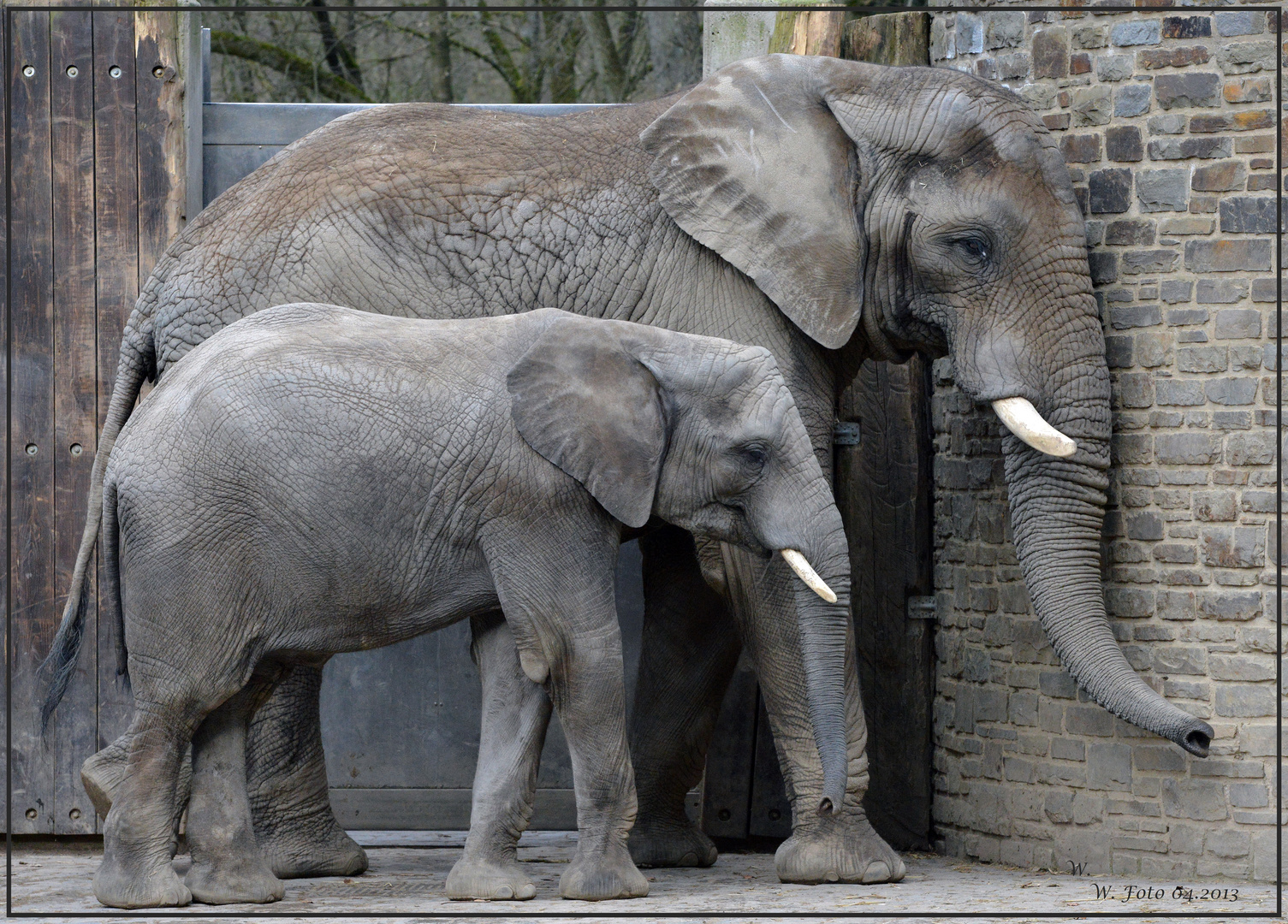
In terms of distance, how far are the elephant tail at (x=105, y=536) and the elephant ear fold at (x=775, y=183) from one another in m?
2.17

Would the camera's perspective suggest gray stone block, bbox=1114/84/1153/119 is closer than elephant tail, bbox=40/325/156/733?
No

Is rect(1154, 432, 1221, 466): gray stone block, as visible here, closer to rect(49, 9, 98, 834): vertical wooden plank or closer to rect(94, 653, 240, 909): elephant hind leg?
rect(94, 653, 240, 909): elephant hind leg

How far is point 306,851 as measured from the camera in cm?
689

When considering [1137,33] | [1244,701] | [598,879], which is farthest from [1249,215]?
[598,879]

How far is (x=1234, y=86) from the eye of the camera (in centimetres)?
700

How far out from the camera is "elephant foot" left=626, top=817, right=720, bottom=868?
7.34 metres

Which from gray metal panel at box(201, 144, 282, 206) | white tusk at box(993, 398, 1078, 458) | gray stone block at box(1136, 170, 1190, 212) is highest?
gray metal panel at box(201, 144, 282, 206)

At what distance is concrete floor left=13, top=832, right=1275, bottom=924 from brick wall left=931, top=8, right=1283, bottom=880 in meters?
0.30

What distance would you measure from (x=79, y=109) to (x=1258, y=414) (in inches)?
198

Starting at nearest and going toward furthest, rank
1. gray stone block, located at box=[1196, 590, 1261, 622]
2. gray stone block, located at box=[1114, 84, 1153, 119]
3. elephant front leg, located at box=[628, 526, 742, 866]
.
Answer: gray stone block, located at box=[1196, 590, 1261, 622]
gray stone block, located at box=[1114, 84, 1153, 119]
elephant front leg, located at box=[628, 526, 742, 866]

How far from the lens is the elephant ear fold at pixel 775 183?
6863 mm

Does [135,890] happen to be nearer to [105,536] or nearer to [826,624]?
[105,536]

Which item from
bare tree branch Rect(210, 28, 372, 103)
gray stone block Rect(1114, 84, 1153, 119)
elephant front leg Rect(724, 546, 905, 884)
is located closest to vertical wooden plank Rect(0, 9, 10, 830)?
elephant front leg Rect(724, 546, 905, 884)

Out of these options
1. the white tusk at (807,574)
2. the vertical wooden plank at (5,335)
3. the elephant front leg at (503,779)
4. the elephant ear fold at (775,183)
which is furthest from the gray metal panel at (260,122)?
the elephant front leg at (503,779)
